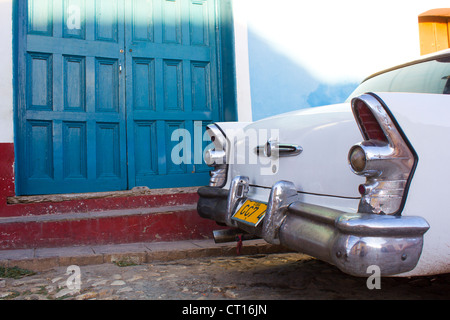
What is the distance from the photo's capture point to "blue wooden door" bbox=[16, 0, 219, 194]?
4289 millimetres

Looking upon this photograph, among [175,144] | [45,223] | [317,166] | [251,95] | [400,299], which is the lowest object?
[400,299]

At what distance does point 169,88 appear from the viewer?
488 centimetres

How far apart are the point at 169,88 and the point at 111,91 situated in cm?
69

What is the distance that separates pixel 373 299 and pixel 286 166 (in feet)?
3.26

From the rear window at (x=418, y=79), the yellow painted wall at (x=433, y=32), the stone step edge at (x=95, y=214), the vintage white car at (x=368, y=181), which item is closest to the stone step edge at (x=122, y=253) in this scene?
the stone step edge at (x=95, y=214)

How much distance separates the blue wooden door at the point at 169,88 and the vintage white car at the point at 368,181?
98.3 inches

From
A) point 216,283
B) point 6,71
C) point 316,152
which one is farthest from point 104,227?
point 316,152

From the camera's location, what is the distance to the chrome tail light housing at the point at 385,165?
160cm

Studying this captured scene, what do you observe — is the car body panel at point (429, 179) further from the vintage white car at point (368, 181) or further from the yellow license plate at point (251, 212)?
the yellow license plate at point (251, 212)

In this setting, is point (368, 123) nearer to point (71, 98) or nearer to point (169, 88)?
point (169, 88)

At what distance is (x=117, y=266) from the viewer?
3.27 metres

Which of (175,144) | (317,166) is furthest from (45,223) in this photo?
(317,166)

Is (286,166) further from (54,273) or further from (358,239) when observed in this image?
(54,273)

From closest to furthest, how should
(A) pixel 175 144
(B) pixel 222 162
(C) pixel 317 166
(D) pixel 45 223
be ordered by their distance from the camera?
(C) pixel 317 166, (B) pixel 222 162, (D) pixel 45 223, (A) pixel 175 144
